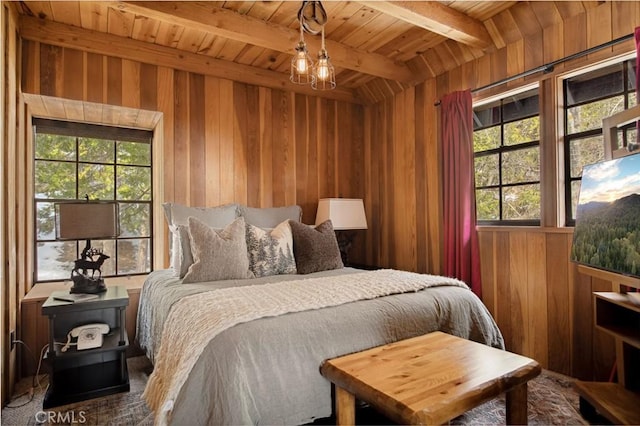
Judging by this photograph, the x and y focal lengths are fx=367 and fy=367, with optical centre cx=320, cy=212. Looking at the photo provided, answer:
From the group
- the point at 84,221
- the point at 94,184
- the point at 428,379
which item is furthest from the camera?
the point at 94,184

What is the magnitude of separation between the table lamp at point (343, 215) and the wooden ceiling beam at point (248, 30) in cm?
125

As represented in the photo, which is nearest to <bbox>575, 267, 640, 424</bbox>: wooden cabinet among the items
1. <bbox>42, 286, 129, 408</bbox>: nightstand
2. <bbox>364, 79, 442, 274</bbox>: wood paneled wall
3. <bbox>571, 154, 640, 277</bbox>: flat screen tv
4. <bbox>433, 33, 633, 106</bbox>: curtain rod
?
<bbox>571, 154, 640, 277</bbox>: flat screen tv

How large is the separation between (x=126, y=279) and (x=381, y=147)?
2800 millimetres

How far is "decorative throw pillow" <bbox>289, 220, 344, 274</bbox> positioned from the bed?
1.57 feet

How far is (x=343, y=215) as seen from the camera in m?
3.64

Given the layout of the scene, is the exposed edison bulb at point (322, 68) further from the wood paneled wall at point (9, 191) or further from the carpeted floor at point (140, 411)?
the carpeted floor at point (140, 411)

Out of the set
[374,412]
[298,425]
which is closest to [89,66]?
[298,425]

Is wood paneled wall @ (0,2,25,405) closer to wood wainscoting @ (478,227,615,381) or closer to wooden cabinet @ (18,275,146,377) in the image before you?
wooden cabinet @ (18,275,146,377)

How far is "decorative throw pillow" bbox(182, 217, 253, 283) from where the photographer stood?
2.32 metres

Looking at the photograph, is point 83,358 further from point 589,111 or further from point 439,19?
point 589,111

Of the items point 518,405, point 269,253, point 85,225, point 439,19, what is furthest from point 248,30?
point 518,405

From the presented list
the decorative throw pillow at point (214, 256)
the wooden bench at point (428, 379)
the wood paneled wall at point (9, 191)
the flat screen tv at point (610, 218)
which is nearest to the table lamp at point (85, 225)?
the wood paneled wall at point (9, 191)

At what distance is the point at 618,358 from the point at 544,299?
2.46ft

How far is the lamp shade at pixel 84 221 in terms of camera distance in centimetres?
228
